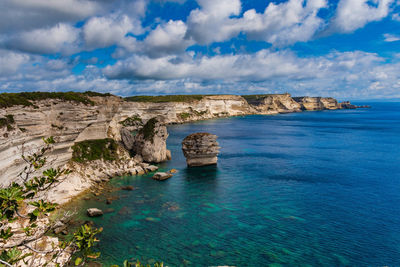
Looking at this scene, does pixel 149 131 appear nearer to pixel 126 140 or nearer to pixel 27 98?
pixel 126 140

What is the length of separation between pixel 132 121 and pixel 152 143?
6647 cm

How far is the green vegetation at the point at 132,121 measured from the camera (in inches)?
4395

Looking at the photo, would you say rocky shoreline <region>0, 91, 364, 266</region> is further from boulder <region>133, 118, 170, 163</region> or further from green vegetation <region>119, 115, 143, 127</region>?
green vegetation <region>119, 115, 143, 127</region>

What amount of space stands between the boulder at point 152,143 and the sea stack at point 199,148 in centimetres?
623

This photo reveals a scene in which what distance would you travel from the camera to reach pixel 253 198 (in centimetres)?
3278

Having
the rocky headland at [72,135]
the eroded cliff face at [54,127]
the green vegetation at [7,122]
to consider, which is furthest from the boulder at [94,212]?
the green vegetation at [7,122]

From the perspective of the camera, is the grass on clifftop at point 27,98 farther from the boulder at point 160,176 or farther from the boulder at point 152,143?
the boulder at point 160,176

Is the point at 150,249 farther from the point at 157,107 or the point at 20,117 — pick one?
the point at 157,107

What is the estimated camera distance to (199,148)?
48500 millimetres

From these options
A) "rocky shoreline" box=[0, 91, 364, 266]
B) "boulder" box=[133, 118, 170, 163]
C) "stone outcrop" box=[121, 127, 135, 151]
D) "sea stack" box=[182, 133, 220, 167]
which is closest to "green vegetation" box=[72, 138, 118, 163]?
"rocky shoreline" box=[0, 91, 364, 266]

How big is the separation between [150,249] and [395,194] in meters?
33.8

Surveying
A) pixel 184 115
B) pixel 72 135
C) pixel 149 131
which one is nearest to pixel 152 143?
pixel 149 131

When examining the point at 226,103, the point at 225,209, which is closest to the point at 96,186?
the point at 225,209

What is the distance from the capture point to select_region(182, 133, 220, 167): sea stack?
48.1 metres
